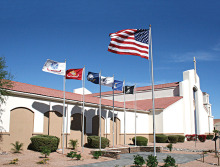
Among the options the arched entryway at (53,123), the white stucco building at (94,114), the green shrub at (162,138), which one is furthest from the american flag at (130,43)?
the green shrub at (162,138)

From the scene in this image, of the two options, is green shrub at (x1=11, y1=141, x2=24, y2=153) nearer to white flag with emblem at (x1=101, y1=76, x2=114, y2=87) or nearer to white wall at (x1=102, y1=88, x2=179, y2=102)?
white flag with emblem at (x1=101, y1=76, x2=114, y2=87)

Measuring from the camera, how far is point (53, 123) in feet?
72.5

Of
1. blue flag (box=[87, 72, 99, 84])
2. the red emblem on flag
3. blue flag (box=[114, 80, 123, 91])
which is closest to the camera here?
the red emblem on flag

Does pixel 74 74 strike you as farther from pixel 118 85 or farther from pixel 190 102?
pixel 190 102

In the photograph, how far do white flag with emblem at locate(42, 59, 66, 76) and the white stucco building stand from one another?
3.16m

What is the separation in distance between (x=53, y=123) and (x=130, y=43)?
37.2ft

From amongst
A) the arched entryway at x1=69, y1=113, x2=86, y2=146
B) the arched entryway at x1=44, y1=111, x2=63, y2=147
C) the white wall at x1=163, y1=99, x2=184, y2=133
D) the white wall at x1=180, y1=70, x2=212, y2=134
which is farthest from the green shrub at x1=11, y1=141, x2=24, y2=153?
the white wall at x1=180, y1=70, x2=212, y2=134

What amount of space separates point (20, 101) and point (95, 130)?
9966 millimetres

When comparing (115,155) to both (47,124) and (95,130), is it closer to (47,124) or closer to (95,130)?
(47,124)

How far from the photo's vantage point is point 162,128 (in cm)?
3603

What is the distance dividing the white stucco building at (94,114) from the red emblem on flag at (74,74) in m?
3.04

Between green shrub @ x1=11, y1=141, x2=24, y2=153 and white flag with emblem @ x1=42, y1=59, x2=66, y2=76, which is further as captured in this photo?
white flag with emblem @ x1=42, y1=59, x2=66, y2=76

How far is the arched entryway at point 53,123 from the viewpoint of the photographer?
2161 cm

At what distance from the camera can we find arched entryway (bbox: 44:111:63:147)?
21.6 metres
